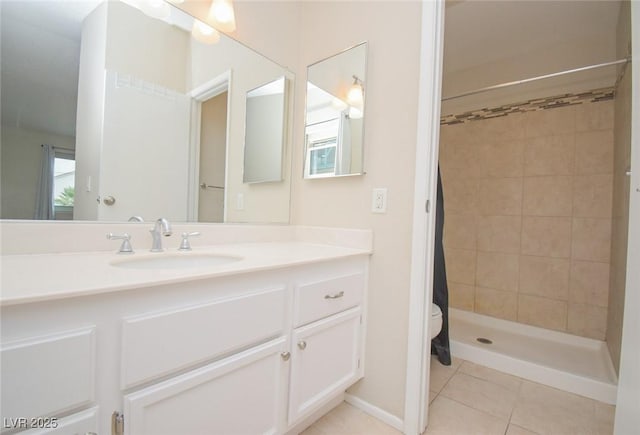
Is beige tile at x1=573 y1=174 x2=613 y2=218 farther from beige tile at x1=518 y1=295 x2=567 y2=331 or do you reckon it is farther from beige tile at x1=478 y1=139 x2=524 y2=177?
beige tile at x1=518 y1=295 x2=567 y2=331

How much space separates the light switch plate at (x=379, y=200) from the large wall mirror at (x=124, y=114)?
620 millimetres

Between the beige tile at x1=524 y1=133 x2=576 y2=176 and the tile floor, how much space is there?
1588 mm

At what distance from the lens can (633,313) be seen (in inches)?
37.8

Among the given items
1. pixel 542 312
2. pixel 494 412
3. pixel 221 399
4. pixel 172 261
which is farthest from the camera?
pixel 542 312

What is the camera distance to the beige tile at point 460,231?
8.61 ft

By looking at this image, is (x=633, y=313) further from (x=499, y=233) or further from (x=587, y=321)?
(x=499, y=233)

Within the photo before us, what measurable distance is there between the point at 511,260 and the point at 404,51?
2.03m

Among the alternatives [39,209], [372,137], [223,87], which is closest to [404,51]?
[372,137]

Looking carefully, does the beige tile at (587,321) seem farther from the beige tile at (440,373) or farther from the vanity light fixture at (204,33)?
the vanity light fixture at (204,33)

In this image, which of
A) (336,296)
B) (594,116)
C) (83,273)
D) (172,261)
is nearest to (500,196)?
(594,116)

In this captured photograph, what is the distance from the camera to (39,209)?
36.9 inches

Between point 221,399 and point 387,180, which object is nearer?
point 221,399

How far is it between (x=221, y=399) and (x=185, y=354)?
207 millimetres

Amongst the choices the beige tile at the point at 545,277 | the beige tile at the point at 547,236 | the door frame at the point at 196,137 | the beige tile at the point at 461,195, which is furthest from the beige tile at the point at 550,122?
the door frame at the point at 196,137
